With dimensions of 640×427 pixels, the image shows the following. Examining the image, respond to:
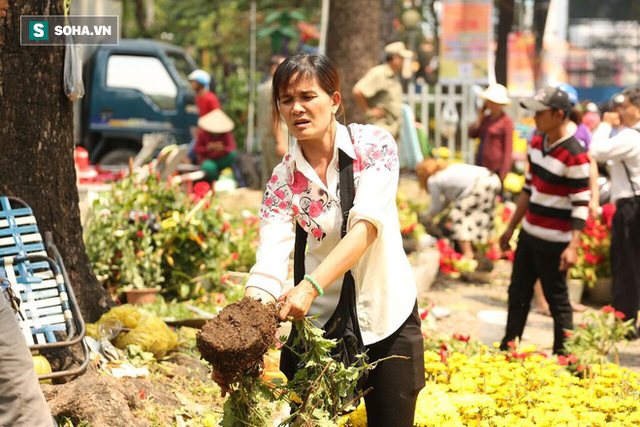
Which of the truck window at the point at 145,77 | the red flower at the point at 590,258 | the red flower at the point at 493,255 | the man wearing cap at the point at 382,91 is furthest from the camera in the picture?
the truck window at the point at 145,77

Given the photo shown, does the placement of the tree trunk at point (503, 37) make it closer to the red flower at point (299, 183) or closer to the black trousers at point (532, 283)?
the black trousers at point (532, 283)

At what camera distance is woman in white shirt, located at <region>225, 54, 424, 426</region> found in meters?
3.13

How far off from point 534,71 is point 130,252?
21.9m

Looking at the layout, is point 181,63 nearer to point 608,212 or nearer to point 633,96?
point 608,212

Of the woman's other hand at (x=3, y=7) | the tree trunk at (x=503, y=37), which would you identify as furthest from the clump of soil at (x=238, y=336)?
the tree trunk at (x=503, y=37)

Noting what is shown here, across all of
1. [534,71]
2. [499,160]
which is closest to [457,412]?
[499,160]

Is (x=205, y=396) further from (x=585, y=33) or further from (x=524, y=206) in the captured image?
(x=585, y=33)

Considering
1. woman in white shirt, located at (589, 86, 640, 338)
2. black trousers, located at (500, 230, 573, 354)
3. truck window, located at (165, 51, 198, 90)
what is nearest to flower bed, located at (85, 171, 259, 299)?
black trousers, located at (500, 230, 573, 354)

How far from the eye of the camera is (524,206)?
6508 mm

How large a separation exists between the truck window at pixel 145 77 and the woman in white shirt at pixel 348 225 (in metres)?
12.2

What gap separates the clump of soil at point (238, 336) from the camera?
276 centimetres

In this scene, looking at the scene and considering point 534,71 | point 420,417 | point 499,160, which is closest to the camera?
point 420,417

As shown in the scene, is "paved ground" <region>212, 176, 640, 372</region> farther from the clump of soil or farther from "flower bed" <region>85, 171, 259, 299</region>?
the clump of soil

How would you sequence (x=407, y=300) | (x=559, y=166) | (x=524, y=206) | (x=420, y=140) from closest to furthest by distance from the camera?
(x=407, y=300), (x=559, y=166), (x=524, y=206), (x=420, y=140)
